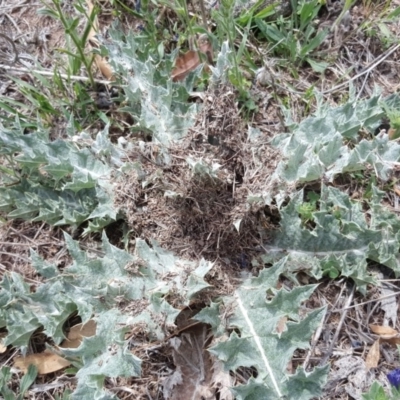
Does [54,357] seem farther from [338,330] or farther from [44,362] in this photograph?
[338,330]

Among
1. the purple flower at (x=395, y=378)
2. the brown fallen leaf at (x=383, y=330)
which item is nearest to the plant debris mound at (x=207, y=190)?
the brown fallen leaf at (x=383, y=330)

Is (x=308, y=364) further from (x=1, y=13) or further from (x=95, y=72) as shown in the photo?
(x=1, y=13)

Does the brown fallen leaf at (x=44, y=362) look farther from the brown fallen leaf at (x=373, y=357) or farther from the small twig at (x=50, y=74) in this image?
the small twig at (x=50, y=74)

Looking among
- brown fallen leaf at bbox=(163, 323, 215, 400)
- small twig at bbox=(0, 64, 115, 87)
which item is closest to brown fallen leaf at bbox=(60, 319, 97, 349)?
brown fallen leaf at bbox=(163, 323, 215, 400)

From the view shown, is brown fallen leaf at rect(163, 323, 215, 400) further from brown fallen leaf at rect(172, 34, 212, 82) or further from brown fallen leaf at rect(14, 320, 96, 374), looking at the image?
brown fallen leaf at rect(172, 34, 212, 82)


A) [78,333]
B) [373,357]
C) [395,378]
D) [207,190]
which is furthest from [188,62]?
[395,378]

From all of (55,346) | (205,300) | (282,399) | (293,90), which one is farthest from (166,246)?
(293,90)
